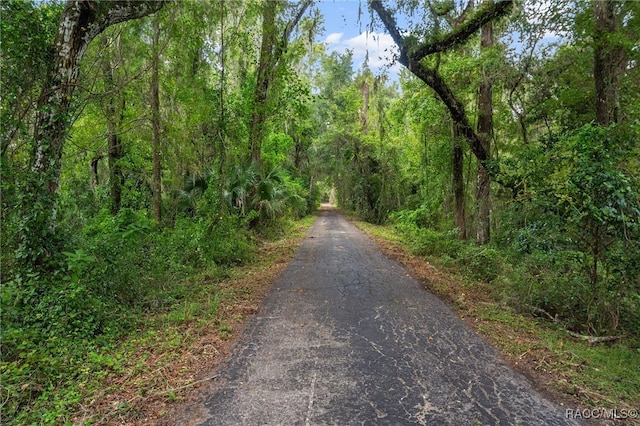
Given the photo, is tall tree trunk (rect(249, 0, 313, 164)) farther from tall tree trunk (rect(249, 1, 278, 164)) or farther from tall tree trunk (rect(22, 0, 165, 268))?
tall tree trunk (rect(22, 0, 165, 268))

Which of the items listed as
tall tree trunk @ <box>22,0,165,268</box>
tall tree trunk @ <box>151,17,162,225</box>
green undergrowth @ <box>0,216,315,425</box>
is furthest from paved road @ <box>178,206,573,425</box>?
tall tree trunk @ <box>151,17,162,225</box>

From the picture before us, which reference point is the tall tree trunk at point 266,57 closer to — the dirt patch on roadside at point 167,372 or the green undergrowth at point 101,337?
the green undergrowth at point 101,337

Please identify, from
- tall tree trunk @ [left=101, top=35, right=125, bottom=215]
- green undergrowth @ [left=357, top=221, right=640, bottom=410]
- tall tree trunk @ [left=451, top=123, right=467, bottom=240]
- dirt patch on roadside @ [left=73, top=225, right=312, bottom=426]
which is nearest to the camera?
dirt patch on roadside @ [left=73, top=225, right=312, bottom=426]

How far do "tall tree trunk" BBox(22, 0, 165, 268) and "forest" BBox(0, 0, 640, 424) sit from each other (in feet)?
0.06

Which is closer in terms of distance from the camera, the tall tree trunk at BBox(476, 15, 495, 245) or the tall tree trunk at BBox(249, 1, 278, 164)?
the tall tree trunk at BBox(476, 15, 495, 245)

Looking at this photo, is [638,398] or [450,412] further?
[638,398]

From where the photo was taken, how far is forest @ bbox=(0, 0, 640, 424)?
3.88 meters

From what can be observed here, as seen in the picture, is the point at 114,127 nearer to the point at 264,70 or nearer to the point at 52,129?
the point at 264,70

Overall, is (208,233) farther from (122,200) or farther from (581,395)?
(581,395)

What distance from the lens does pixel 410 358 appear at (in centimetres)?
355

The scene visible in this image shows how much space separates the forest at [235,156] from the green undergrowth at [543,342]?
104 millimetres

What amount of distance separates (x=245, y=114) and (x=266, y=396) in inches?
335

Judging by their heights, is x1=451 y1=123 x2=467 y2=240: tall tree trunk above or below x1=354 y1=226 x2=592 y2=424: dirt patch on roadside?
above

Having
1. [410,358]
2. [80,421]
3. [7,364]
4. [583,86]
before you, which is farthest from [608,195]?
[7,364]
